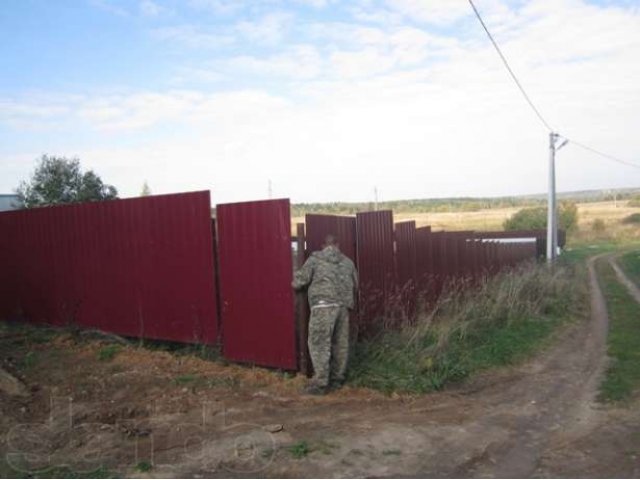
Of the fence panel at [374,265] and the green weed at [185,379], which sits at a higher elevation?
the fence panel at [374,265]

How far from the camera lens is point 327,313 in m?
6.77

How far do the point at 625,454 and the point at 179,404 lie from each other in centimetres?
412

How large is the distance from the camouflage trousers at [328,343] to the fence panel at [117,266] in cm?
198

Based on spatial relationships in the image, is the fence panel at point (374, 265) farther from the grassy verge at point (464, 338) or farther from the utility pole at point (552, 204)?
the utility pole at point (552, 204)

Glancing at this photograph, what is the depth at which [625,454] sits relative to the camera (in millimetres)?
4930

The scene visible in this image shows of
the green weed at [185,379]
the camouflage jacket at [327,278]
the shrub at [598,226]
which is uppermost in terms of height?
the camouflage jacket at [327,278]

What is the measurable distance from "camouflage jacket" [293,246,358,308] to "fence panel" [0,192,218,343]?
1818mm

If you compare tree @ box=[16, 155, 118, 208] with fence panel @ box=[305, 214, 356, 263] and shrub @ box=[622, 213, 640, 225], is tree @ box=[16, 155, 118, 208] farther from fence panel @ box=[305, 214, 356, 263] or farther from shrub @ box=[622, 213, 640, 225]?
shrub @ box=[622, 213, 640, 225]

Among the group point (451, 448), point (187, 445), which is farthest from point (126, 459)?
point (451, 448)

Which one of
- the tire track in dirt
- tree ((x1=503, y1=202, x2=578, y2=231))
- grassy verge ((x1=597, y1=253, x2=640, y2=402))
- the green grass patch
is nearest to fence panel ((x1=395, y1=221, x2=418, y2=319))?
the tire track in dirt

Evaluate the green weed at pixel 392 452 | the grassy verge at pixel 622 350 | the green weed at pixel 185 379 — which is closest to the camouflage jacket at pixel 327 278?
the green weed at pixel 185 379

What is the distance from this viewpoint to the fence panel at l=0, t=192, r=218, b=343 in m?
8.48

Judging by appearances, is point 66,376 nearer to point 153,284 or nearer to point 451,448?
point 153,284

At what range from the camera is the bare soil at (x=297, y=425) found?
4.75 meters
